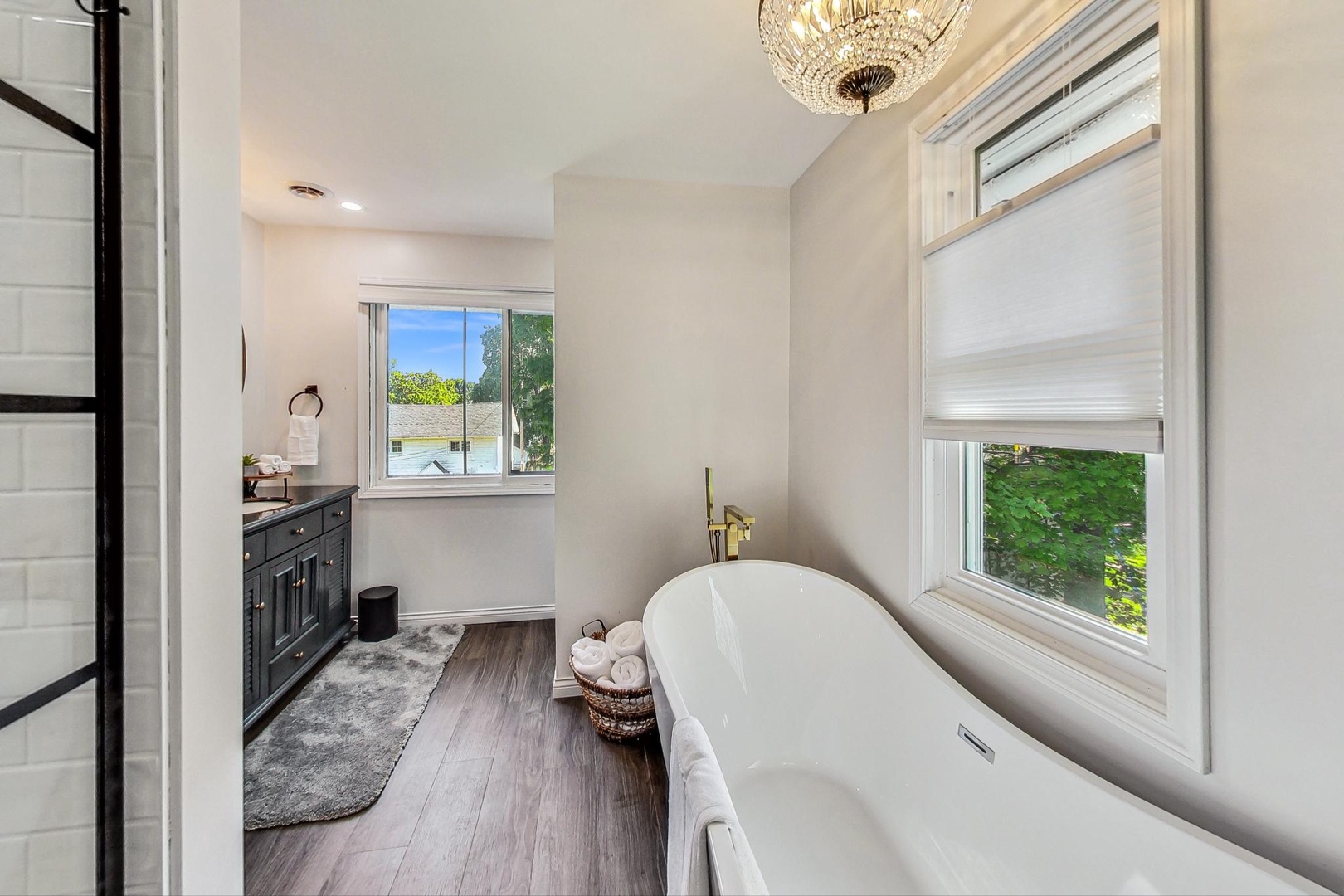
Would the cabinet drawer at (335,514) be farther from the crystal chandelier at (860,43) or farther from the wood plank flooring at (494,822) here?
the crystal chandelier at (860,43)

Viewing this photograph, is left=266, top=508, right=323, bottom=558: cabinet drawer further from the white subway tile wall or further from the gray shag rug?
the white subway tile wall

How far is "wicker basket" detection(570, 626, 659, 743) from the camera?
1.88 m

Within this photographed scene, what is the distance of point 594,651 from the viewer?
1.98 m

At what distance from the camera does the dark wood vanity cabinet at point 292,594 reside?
1947 mm

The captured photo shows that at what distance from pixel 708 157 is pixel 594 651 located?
215 centimetres

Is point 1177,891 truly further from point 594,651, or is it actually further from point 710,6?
point 710,6

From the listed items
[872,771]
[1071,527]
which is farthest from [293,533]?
[1071,527]

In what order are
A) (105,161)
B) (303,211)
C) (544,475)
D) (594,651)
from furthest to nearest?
(544,475)
(303,211)
(594,651)
(105,161)

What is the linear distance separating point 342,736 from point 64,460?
182cm

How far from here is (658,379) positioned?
7.72 feet

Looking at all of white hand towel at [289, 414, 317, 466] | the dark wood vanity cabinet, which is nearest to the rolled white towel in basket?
the dark wood vanity cabinet

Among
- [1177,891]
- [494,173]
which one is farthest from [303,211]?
[1177,891]

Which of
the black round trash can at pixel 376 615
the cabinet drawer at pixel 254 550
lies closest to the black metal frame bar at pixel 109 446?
the cabinet drawer at pixel 254 550

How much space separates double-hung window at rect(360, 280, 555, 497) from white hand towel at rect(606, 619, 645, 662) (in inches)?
52.1
